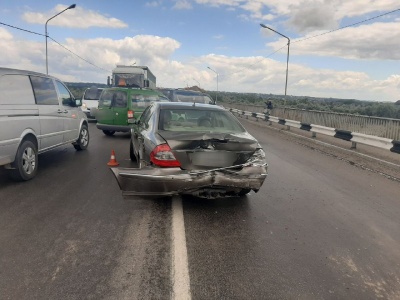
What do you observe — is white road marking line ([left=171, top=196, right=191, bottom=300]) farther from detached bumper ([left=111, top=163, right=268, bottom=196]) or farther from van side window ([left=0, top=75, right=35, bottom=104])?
van side window ([left=0, top=75, right=35, bottom=104])

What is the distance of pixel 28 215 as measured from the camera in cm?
458

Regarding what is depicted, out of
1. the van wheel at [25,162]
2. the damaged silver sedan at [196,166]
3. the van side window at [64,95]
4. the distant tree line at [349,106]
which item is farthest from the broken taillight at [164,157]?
the distant tree line at [349,106]

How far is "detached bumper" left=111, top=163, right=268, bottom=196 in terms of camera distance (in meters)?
4.50

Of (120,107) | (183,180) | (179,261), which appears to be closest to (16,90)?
(183,180)

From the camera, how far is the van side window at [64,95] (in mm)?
8156

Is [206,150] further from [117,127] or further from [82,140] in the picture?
[117,127]

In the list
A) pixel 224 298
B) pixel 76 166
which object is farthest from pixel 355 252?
pixel 76 166

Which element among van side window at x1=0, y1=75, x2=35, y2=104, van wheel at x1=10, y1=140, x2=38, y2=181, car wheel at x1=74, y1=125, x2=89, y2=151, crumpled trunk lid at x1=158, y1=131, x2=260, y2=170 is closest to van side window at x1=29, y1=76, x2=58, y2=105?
van side window at x1=0, y1=75, x2=35, y2=104

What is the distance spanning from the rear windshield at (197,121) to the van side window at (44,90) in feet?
9.91

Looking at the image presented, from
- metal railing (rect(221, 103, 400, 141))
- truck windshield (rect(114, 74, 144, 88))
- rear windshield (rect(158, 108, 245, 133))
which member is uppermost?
truck windshield (rect(114, 74, 144, 88))

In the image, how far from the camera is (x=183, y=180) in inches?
177

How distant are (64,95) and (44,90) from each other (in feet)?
3.66

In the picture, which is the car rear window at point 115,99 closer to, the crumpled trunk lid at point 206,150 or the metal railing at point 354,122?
the crumpled trunk lid at point 206,150

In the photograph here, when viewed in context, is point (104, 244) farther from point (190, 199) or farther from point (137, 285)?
point (190, 199)
